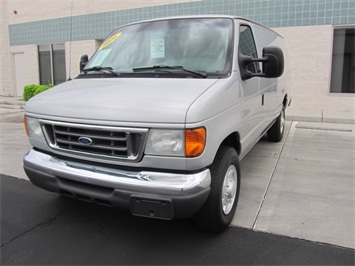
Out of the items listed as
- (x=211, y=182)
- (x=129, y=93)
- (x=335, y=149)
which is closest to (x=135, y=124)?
(x=129, y=93)

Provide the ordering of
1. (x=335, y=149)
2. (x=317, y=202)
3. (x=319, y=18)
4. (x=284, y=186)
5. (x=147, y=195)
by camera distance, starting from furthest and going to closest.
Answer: (x=319, y=18) → (x=335, y=149) → (x=284, y=186) → (x=317, y=202) → (x=147, y=195)

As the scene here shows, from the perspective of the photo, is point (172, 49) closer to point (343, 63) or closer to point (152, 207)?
point (152, 207)

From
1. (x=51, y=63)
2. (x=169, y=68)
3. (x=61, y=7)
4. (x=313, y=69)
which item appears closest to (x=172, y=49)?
(x=169, y=68)

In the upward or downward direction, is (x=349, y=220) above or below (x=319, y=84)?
below

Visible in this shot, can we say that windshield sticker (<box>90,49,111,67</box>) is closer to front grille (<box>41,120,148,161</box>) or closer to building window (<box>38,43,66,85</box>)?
front grille (<box>41,120,148,161</box>)

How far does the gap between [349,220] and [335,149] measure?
3.17 metres

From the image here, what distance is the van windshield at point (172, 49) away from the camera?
135 inches

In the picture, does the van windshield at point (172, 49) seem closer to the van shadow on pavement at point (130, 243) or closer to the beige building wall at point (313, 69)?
the van shadow on pavement at point (130, 243)

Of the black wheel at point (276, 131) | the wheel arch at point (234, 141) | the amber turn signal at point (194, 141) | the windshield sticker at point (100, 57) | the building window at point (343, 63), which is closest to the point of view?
the amber turn signal at point (194, 141)

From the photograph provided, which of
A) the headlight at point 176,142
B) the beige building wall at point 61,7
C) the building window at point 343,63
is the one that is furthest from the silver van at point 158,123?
the beige building wall at point 61,7

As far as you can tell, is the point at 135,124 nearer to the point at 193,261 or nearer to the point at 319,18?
the point at 193,261

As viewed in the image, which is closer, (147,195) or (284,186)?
(147,195)

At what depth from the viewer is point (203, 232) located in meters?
3.31

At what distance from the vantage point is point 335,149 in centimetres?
643
